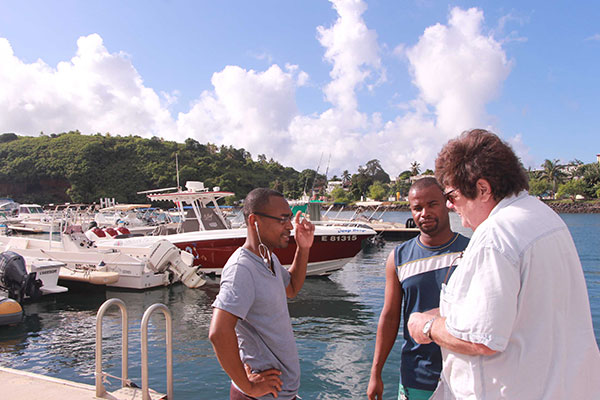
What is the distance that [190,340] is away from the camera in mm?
8367

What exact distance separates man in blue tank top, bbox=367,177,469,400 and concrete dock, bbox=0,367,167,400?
2.15 metres

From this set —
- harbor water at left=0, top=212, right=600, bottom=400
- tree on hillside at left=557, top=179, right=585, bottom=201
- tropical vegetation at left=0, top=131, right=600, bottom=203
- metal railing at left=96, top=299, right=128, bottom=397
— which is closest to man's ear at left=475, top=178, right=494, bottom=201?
metal railing at left=96, top=299, right=128, bottom=397

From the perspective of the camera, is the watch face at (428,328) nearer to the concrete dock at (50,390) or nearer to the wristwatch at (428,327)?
the wristwatch at (428,327)

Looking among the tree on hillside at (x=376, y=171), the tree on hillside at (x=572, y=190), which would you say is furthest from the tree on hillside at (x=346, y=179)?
the tree on hillside at (x=572, y=190)

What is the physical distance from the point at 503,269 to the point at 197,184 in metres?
15.7

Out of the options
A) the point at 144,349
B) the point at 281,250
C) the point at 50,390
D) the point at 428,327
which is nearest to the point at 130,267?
the point at 281,250

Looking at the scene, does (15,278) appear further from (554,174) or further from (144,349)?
(554,174)

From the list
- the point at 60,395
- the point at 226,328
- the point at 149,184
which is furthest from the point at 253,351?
the point at 149,184

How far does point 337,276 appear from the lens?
16.8m

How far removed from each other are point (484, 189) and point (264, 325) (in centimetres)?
137

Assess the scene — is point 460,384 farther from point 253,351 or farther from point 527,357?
point 253,351

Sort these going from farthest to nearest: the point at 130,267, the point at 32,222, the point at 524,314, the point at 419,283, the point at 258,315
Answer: the point at 32,222 < the point at 130,267 < the point at 419,283 < the point at 258,315 < the point at 524,314

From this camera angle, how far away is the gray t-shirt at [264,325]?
2168 millimetres

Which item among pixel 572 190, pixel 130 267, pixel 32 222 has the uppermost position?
pixel 572 190
